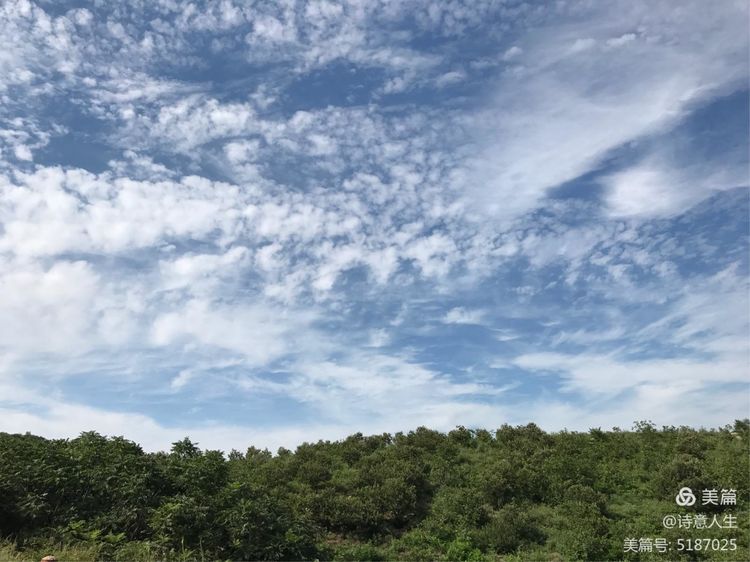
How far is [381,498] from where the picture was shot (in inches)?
634

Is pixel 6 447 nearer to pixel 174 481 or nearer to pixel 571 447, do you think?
pixel 174 481

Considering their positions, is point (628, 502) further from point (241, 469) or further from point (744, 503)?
point (241, 469)

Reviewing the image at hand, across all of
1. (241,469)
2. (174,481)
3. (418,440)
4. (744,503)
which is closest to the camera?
(174,481)

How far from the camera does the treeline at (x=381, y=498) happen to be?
11641 millimetres

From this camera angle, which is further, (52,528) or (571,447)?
(571,447)

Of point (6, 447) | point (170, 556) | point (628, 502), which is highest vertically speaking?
point (6, 447)

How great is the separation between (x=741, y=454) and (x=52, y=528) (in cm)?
1985

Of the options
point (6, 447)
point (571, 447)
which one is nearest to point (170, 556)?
point (6, 447)

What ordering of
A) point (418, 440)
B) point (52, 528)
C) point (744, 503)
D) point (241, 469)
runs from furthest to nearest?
1. point (418, 440)
2. point (241, 469)
3. point (744, 503)
4. point (52, 528)

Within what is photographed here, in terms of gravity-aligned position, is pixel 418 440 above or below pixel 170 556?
above

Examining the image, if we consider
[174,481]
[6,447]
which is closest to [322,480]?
[174,481]

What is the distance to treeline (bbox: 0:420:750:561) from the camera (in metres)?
11.6

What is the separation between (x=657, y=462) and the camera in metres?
17.9

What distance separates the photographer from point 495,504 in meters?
16.2
